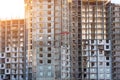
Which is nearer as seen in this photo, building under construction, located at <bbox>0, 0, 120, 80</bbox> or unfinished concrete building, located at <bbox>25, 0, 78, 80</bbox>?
unfinished concrete building, located at <bbox>25, 0, 78, 80</bbox>

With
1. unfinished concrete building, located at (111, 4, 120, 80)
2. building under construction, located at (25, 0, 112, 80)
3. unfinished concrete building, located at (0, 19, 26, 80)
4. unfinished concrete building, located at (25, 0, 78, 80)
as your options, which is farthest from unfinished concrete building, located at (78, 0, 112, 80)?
unfinished concrete building, located at (0, 19, 26, 80)

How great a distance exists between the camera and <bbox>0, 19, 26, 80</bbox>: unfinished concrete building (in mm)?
64938

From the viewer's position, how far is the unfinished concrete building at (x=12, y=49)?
213ft

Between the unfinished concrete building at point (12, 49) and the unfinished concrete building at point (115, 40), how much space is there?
54.5 ft

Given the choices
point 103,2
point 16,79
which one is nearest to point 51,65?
point 16,79

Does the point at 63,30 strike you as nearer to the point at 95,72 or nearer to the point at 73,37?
the point at 73,37

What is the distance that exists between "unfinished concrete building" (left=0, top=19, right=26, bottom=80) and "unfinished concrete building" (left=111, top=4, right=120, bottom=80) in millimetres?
16623

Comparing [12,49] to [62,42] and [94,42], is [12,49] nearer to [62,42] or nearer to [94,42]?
[62,42]

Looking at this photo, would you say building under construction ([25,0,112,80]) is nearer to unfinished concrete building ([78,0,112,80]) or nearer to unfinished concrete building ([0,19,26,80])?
unfinished concrete building ([78,0,112,80])

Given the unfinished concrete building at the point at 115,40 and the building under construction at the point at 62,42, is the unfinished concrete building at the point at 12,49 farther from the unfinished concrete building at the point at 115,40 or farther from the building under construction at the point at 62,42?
the unfinished concrete building at the point at 115,40

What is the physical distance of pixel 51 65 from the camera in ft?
172

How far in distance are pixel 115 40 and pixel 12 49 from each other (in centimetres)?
1961

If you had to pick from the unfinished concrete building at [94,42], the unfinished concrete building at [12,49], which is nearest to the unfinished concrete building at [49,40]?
the unfinished concrete building at [94,42]

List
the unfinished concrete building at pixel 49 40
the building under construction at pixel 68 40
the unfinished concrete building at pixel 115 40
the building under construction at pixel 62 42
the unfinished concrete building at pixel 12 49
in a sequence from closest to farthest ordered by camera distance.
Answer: the unfinished concrete building at pixel 49 40 → the building under construction at pixel 68 40 → the building under construction at pixel 62 42 → the unfinished concrete building at pixel 115 40 → the unfinished concrete building at pixel 12 49
